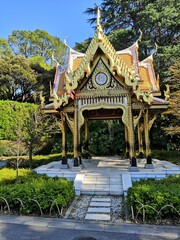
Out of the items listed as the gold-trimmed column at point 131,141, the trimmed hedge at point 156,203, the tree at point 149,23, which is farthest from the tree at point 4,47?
the trimmed hedge at point 156,203

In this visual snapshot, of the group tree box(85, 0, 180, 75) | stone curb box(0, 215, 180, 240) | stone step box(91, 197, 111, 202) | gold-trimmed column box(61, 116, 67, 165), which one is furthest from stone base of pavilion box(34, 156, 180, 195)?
tree box(85, 0, 180, 75)

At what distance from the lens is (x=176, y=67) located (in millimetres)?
13750

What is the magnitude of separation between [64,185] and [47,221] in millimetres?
1153

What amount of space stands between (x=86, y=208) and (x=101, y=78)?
549cm

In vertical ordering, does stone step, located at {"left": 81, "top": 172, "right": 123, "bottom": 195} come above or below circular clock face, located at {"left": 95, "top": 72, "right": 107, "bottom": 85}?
below

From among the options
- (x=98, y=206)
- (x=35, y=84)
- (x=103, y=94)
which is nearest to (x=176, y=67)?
(x=103, y=94)

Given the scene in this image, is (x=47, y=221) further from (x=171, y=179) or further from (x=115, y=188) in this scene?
(x=171, y=179)

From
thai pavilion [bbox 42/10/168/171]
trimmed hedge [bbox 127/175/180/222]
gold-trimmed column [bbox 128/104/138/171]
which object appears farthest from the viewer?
thai pavilion [bbox 42/10/168/171]

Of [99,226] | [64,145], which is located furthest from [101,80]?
[99,226]

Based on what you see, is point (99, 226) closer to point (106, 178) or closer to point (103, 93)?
point (106, 178)

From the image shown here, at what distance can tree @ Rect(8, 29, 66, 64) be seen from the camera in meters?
35.9

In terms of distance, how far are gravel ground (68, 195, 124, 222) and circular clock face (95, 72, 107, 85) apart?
4745 millimetres

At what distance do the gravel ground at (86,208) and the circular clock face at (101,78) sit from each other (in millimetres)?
4745

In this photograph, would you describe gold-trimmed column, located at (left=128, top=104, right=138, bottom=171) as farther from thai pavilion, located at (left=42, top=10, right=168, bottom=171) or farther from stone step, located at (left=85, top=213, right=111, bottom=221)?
stone step, located at (left=85, top=213, right=111, bottom=221)
